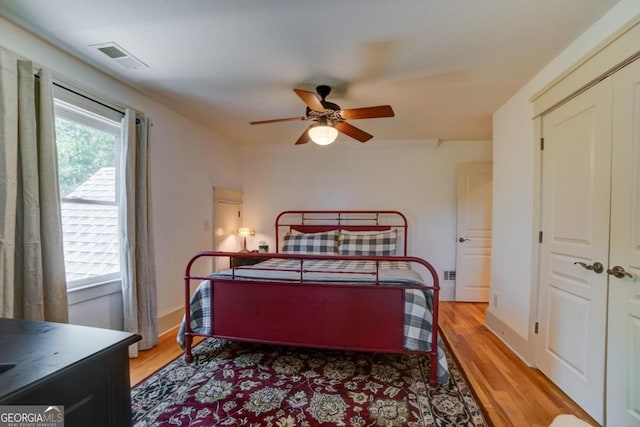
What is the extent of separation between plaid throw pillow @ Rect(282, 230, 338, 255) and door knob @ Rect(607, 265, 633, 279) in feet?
8.57

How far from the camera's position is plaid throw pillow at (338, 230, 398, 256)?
363cm

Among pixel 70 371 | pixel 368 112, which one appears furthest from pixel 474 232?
pixel 70 371

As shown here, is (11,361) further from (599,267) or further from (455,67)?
(455,67)

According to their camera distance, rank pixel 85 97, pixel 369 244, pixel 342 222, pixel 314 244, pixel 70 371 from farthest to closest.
Answer: pixel 342 222 → pixel 314 244 → pixel 369 244 → pixel 85 97 → pixel 70 371

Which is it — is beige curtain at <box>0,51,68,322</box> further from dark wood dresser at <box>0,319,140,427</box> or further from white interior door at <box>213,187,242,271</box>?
white interior door at <box>213,187,242,271</box>

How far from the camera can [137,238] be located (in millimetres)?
2428

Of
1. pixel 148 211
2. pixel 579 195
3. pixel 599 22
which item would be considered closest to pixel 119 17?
pixel 148 211

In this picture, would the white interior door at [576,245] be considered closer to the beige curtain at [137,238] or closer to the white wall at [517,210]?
the white wall at [517,210]

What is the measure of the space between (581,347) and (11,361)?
101 inches

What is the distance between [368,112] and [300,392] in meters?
2.04

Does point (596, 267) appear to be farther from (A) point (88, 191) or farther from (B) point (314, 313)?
(A) point (88, 191)

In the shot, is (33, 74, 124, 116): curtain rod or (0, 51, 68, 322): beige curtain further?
(33, 74, 124, 116): curtain rod

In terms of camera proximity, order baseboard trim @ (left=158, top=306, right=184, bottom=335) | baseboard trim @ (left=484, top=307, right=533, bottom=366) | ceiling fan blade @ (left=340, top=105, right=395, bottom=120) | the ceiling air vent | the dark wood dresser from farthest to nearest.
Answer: baseboard trim @ (left=158, top=306, right=184, bottom=335)
baseboard trim @ (left=484, top=307, right=533, bottom=366)
ceiling fan blade @ (left=340, top=105, right=395, bottom=120)
the ceiling air vent
the dark wood dresser

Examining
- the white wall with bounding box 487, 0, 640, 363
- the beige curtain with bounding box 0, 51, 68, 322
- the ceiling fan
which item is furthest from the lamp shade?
the white wall with bounding box 487, 0, 640, 363
